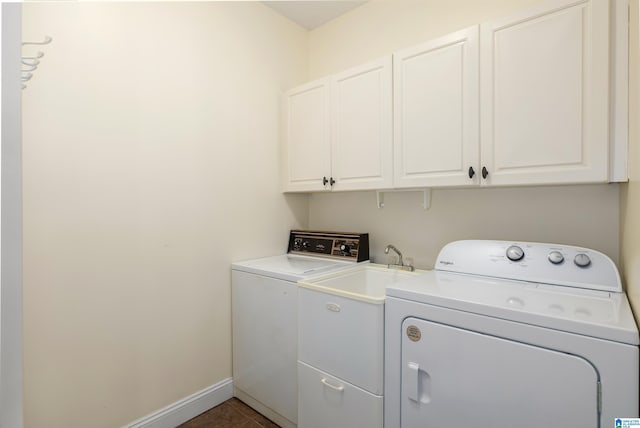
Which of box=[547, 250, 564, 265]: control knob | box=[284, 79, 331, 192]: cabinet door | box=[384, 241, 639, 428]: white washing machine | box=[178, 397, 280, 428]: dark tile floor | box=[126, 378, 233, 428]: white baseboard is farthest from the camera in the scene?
box=[284, 79, 331, 192]: cabinet door

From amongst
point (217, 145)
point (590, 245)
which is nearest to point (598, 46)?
point (590, 245)

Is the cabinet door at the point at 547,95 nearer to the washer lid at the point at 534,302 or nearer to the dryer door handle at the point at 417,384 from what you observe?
the washer lid at the point at 534,302

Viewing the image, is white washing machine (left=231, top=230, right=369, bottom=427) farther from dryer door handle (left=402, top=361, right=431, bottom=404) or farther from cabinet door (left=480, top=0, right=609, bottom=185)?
cabinet door (left=480, top=0, right=609, bottom=185)

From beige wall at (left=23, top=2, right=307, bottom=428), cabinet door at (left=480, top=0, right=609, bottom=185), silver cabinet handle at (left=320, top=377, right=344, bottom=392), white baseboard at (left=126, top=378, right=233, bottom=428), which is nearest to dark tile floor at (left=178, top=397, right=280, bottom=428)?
white baseboard at (left=126, top=378, right=233, bottom=428)

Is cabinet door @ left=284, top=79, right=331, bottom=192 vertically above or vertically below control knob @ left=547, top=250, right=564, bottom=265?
above

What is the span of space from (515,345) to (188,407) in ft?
5.87

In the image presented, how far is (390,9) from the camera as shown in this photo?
2117mm

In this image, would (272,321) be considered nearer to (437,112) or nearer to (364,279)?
(364,279)

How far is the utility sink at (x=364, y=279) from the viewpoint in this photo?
170cm

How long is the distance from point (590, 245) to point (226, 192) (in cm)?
202

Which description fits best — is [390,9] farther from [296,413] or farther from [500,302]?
[296,413]

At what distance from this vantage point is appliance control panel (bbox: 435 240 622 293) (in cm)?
124

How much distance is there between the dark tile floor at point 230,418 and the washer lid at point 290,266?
87 cm

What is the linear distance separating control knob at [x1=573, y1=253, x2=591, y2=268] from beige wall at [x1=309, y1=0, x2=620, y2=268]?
0.88 feet
